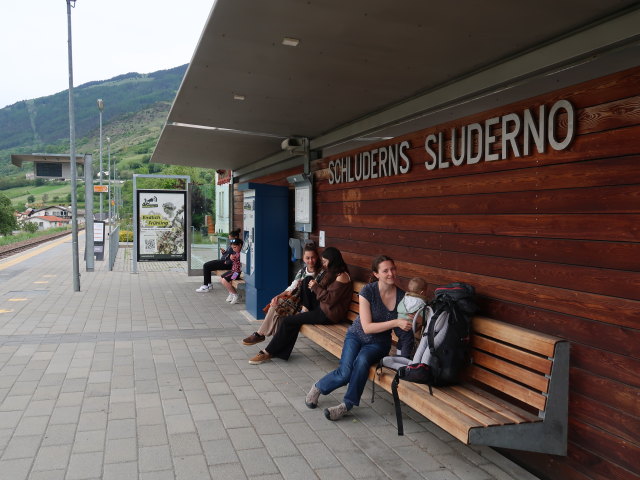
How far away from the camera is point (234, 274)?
9.79 meters

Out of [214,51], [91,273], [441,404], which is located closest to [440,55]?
[214,51]

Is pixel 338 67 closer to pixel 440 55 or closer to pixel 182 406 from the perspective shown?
pixel 440 55

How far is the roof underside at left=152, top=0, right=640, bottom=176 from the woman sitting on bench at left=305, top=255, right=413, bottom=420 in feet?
5.01

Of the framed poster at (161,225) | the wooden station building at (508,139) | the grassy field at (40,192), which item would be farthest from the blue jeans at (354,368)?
the grassy field at (40,192)

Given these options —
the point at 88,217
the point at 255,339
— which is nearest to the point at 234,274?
the point at 255,339

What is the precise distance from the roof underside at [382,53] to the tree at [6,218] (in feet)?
220

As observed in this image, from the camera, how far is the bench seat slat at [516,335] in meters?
3.24

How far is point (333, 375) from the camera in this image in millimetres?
4418

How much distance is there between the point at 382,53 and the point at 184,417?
3060 mm

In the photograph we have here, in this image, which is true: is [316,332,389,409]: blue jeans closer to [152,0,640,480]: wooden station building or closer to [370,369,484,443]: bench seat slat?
[370,369,484,443]: bench seat slat

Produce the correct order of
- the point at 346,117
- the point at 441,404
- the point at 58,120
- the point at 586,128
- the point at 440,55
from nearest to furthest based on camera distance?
1. the point at 586,128
2. the point at 441,404
3. the point at 440,55
4. the point at 346,117
5. the point at 58,120

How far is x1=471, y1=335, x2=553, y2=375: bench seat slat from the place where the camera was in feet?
10.6

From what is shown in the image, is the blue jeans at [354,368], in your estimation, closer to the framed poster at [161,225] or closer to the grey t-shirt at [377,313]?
the grey t-shirt at [377,313]

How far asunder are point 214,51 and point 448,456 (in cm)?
323
